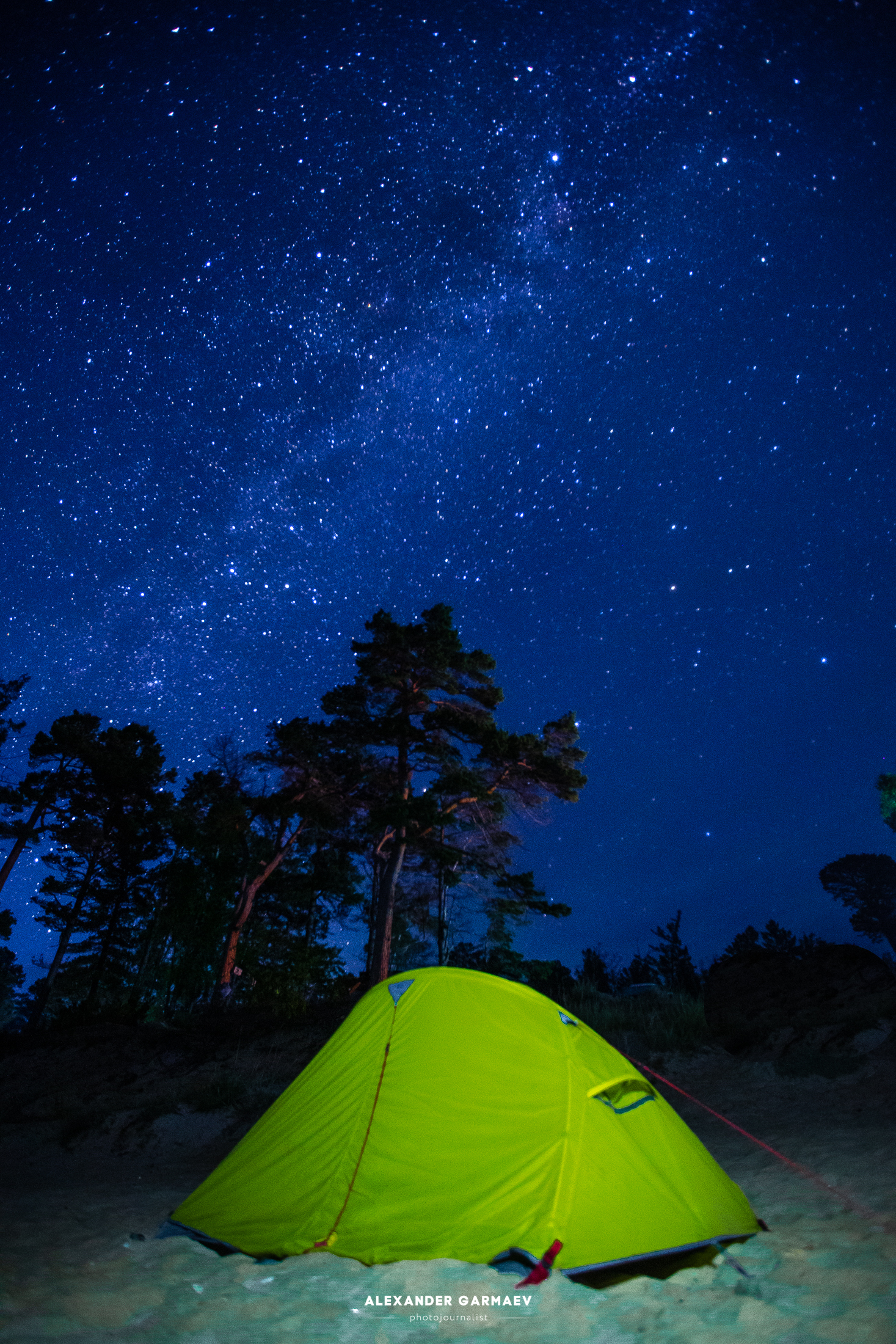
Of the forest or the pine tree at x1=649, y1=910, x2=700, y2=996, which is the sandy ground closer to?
the forest

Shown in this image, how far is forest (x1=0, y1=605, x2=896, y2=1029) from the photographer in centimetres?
1608

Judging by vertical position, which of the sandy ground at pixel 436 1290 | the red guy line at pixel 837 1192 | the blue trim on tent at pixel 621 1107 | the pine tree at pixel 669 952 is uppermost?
the pine tree at pixel 669 952

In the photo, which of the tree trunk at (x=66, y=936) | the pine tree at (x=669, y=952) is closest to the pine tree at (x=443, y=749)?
the pine tree at (x=669, y=952)

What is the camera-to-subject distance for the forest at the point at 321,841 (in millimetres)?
16078

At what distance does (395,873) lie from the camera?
1550cm

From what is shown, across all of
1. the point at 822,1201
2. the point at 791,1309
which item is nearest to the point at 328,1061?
the point at 791,1309

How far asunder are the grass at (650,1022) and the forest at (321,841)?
2.52 metres

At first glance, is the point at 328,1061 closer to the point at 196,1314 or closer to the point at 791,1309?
the point at 196,1314

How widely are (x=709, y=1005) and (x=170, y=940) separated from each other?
49.6 ft

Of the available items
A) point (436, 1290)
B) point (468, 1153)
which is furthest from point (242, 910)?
point (436, 1290)

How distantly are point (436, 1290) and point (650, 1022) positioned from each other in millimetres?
9412

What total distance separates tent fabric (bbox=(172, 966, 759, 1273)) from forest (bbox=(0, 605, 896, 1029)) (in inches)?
387

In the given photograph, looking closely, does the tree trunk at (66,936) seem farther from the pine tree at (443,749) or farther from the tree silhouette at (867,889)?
the tree silhouette at (867,889)

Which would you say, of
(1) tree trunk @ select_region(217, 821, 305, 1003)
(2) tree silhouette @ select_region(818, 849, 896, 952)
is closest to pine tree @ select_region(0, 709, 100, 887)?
(1) tree trunk @ select_region(217, 821, 305, 1003)
